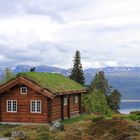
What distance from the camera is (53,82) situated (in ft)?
166

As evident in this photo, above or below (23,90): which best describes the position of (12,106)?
below

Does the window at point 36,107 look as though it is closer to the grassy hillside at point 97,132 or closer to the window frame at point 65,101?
the window frame at point 65,101

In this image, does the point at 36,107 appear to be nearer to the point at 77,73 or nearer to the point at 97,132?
the point at 97,132

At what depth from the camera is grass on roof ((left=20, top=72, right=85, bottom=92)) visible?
47.5m

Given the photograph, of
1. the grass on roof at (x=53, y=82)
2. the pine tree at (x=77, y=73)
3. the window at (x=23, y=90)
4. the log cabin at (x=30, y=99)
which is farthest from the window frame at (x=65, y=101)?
the pine tree at (x=77, y=73)

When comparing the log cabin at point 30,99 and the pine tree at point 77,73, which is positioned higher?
the pine tree at point 77,73

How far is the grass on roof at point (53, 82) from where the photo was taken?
47500 mm

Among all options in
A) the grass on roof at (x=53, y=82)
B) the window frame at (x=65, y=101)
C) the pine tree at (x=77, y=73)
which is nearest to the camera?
the grass on roof at (x=53, y=82)

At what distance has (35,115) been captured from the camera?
1854 inches

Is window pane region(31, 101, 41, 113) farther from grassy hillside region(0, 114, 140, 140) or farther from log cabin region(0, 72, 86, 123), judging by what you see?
grassy hillside region(0, 114, 140, 140)

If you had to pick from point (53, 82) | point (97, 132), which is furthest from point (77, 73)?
point (97, 132)

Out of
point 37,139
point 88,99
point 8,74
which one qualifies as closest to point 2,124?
point 37,139

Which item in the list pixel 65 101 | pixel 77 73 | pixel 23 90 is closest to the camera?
pixel 23 90

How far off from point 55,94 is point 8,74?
146 ft
